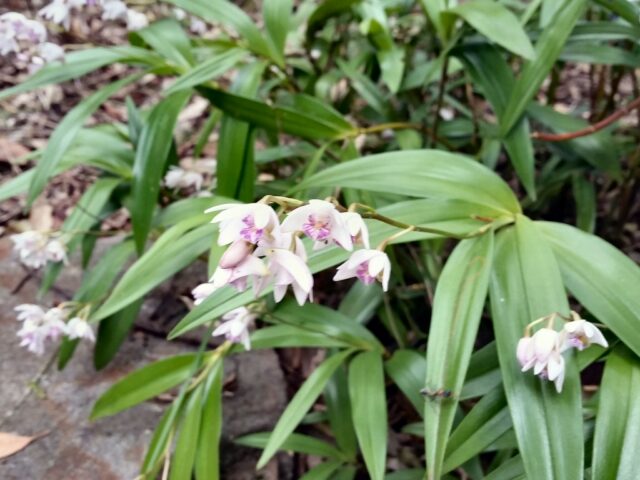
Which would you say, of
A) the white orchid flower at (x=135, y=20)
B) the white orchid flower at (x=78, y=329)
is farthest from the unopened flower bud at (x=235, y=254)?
the white orchid flower at (x=135, y=20)

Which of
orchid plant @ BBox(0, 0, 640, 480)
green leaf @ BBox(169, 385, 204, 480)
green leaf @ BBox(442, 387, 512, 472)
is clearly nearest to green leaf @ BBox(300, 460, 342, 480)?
orchid plant @ BBox(0, 0, 640, 480)

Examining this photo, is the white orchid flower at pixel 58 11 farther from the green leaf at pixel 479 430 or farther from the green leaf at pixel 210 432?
the green leaf at pixel 479 430

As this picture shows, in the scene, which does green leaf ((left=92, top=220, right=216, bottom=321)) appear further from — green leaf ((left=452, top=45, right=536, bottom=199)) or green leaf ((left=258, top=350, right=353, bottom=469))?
green leaf ((left=452, top=45, right=536, bottom=199))

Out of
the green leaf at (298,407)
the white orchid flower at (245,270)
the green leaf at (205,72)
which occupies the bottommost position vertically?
the green leaf at (298,407)

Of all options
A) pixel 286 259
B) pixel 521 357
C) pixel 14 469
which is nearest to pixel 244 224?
pixel 286 259

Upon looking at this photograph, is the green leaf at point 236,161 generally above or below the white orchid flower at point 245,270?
below

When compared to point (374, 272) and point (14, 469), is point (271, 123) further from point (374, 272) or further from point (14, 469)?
point (14, 469)
